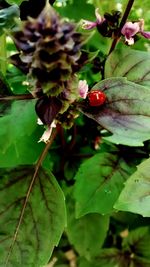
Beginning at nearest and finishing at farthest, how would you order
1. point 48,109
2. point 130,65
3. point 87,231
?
point 48,109
point 130,65
point 87,231

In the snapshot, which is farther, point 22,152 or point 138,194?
point 22,152

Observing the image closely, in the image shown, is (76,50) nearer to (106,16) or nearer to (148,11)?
(106,16)

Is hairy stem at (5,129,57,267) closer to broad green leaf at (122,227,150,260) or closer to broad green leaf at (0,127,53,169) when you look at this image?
broad green leaf at (0,127,53,169)

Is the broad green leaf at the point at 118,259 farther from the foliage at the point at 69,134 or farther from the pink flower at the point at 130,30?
the pink flower at the point at 130,30

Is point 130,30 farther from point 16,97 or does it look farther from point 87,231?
point 87,231

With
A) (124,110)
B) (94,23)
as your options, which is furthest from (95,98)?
(94,23)

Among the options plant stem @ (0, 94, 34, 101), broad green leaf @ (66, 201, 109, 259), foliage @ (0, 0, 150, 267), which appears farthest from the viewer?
broad green leaf @ (66, 201, 109, 259)

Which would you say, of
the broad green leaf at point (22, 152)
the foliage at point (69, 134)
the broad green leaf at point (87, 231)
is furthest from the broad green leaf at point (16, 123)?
the broad green leaf at point (87, 231)

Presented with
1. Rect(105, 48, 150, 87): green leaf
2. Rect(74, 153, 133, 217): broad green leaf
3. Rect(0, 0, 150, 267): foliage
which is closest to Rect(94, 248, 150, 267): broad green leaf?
Rect(0, 0, 150, 267): foliage
